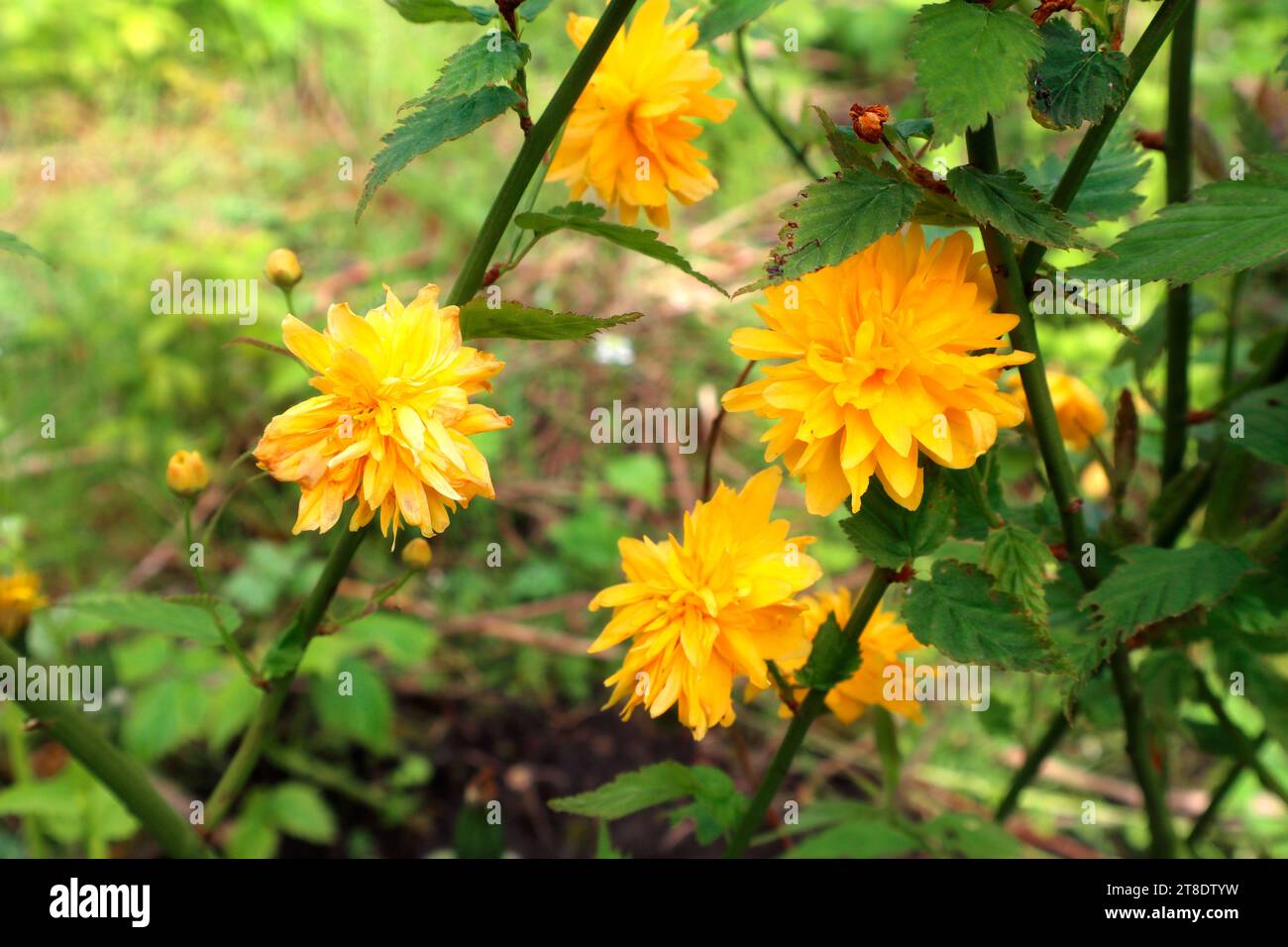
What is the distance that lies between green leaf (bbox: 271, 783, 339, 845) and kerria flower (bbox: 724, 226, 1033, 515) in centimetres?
122

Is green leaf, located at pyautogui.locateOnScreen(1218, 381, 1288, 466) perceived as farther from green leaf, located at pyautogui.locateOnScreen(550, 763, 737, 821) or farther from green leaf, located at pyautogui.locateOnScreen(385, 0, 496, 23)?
green leaf, located at pyautogui.locateOnScreen(385, 0, 496, 23)

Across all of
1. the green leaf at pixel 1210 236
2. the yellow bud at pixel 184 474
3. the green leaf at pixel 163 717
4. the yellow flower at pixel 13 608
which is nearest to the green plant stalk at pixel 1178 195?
the green leaf at pixel 1210 236

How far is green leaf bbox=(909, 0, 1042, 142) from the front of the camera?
0.50 m

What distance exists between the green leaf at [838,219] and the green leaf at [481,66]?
163 mm

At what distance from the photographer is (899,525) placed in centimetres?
64

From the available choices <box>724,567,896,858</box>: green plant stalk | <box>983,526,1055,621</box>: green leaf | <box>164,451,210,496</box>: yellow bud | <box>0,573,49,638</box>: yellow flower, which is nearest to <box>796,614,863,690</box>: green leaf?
<box>724,567,896,858</box>: green plant stalk

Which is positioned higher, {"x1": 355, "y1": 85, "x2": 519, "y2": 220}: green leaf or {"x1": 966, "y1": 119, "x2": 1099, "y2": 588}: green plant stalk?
{"x1": 355, "y1": 85, "x2": 519, "y2": 220}: green leaf

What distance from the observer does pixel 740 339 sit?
60 cm

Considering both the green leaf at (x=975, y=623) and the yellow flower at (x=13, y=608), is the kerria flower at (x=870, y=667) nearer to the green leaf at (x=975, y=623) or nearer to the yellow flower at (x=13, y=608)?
the green leaf at (x=975, y=623)

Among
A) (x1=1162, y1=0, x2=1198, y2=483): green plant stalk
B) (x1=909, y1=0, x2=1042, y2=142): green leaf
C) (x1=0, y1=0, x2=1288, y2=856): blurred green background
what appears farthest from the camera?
(x1=0, y1=0, x2=1288, y2=856): blurred green background

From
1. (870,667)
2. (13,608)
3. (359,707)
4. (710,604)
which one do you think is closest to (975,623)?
(710,604)

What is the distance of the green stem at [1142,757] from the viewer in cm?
79

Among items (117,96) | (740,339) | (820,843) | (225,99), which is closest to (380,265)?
(225,99)
